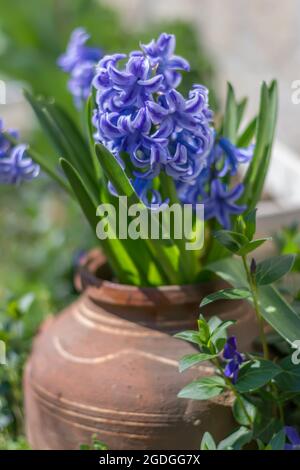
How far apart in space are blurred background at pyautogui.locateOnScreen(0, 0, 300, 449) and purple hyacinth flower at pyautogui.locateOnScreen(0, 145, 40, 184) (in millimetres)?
326

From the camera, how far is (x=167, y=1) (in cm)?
455

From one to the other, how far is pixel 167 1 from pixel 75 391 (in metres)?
3.58

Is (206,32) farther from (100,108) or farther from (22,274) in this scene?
(100,108)

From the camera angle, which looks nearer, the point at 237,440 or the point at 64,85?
the point at 237,440

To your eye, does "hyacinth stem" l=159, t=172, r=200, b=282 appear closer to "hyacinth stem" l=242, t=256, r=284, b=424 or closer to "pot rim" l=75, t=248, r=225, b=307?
"pot rim" l=75, t=248, r=225, b=307

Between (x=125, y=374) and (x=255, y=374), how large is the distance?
237 mm

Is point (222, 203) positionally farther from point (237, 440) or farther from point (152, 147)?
point (237, 440)

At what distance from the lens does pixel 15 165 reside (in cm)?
136

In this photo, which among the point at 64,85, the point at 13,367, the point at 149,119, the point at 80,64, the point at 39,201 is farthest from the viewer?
the point at 64,85

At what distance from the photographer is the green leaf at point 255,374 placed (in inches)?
43.9

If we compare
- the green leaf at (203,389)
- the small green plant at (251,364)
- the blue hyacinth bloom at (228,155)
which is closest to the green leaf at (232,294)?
the small green plant at (251,364)

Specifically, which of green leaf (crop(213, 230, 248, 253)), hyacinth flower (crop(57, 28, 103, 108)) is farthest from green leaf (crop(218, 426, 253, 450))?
hyacinth flower (crop(57, 28, 103, 108))

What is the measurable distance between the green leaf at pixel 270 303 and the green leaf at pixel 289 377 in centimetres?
4

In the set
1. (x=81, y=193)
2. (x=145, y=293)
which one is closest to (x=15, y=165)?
(x=81, y=193)
